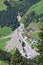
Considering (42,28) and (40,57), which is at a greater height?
(42,28)

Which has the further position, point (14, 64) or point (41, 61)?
point (14, 64)

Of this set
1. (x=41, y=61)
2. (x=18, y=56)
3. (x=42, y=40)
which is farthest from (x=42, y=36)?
(x=18, y=56)

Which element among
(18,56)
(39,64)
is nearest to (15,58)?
(18,56)

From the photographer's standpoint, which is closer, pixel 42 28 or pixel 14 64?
pixel 42 28

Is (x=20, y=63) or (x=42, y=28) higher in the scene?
(x=42, y=28)

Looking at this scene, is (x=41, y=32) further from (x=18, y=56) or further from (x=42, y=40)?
(x=18, y=56)

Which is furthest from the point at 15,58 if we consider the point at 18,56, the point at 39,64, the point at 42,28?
the point at 42,28

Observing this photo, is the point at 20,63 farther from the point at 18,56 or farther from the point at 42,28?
the point at 42,28
